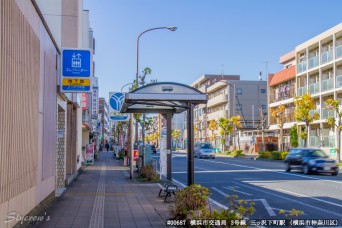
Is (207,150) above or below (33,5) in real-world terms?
below

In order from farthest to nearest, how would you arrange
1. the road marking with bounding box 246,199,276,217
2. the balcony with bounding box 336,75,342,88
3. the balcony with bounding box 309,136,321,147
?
the balcony with bounding box 309,136,321,147 → the balcony with bounding box 336,75,342,88 → the road marking with bounding box 246,199,276,217

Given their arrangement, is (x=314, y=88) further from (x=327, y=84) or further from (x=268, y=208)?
(x=268, y=208)

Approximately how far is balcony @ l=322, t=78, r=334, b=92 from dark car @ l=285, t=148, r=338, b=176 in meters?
19.6

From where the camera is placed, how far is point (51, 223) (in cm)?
972

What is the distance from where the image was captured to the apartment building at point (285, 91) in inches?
2261

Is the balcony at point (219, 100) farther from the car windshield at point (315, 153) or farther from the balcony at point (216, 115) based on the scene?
the car windshield at point (315, 153)

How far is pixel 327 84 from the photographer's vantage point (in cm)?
4694

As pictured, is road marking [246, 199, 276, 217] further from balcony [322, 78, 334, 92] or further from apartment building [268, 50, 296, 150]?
apartment building [268, 50, 296, 150]

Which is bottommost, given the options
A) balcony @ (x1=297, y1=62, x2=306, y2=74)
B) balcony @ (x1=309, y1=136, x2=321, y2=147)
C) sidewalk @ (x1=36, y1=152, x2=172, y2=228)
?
sidewalk @ (x1=36, y1=152, x2=172, y2=228)

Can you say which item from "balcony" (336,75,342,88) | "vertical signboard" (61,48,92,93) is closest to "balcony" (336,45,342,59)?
"balcony" (336,75,342,88)

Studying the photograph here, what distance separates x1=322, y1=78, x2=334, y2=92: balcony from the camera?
46000mm

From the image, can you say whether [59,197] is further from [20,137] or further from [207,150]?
[207,150]

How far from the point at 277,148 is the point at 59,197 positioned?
174ft

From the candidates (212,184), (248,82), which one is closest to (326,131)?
(212,184)
